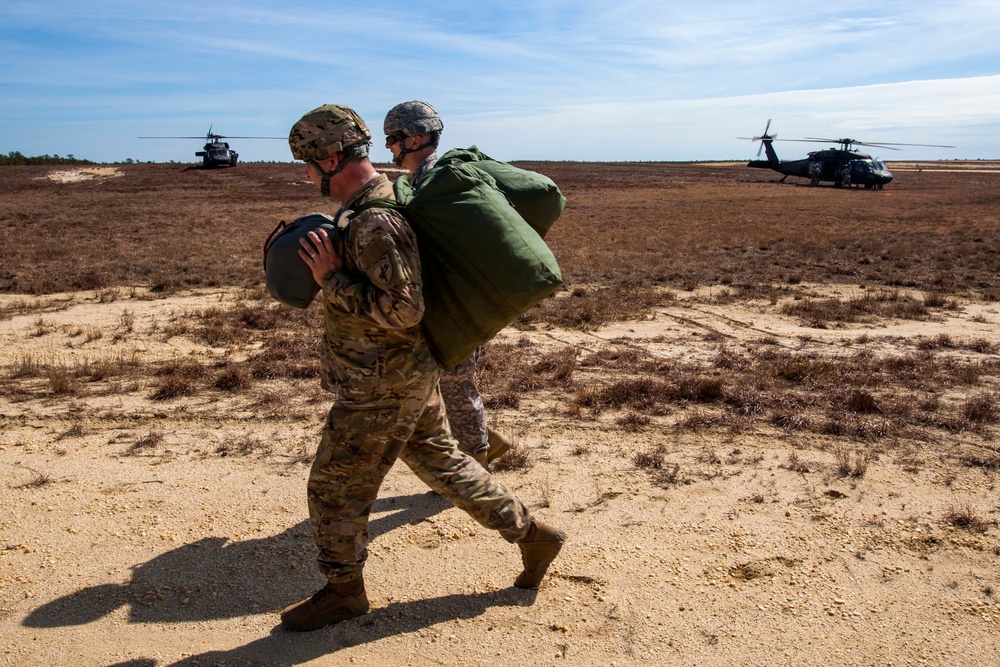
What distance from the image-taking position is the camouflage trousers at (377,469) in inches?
105

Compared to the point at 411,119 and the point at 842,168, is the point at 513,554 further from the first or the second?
the point at 842,168

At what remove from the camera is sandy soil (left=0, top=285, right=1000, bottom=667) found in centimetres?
283

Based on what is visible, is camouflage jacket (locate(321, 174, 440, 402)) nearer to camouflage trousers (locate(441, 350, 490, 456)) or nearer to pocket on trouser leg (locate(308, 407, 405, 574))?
pocket on trouser leg (locate(308, 407, 405, 574))

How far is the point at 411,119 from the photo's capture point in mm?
3744

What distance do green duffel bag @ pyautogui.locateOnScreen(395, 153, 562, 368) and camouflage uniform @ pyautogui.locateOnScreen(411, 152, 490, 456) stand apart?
1136 mm

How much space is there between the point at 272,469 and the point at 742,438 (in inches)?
117

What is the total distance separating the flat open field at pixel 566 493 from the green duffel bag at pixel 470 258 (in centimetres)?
125

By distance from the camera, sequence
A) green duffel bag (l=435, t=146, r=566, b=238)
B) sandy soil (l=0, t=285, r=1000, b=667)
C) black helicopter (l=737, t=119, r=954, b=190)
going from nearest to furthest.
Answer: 1. sandy soil (l=0, t=285, r=1000, b=667)
2. green duffel bag (l=435, t=146, r=566, b=238)
3. black helicopter (l=737, t=119, r=954, b=190)

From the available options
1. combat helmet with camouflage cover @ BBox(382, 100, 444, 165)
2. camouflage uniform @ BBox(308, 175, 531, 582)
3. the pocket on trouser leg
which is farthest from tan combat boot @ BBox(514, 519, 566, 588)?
combat helmet with camouflage cover @ BBox(382, 100, 444, 165)

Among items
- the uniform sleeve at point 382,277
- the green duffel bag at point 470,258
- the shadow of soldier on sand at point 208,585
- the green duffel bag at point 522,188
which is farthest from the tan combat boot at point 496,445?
the uniform sleeve at point 382,277

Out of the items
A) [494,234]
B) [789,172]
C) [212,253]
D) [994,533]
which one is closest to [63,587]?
[494,234]

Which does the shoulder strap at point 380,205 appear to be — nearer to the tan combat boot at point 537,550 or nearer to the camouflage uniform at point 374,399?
the camouflage uniform at point 374,399

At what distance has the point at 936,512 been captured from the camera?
3.83 metres

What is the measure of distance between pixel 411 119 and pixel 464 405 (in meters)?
1.47
